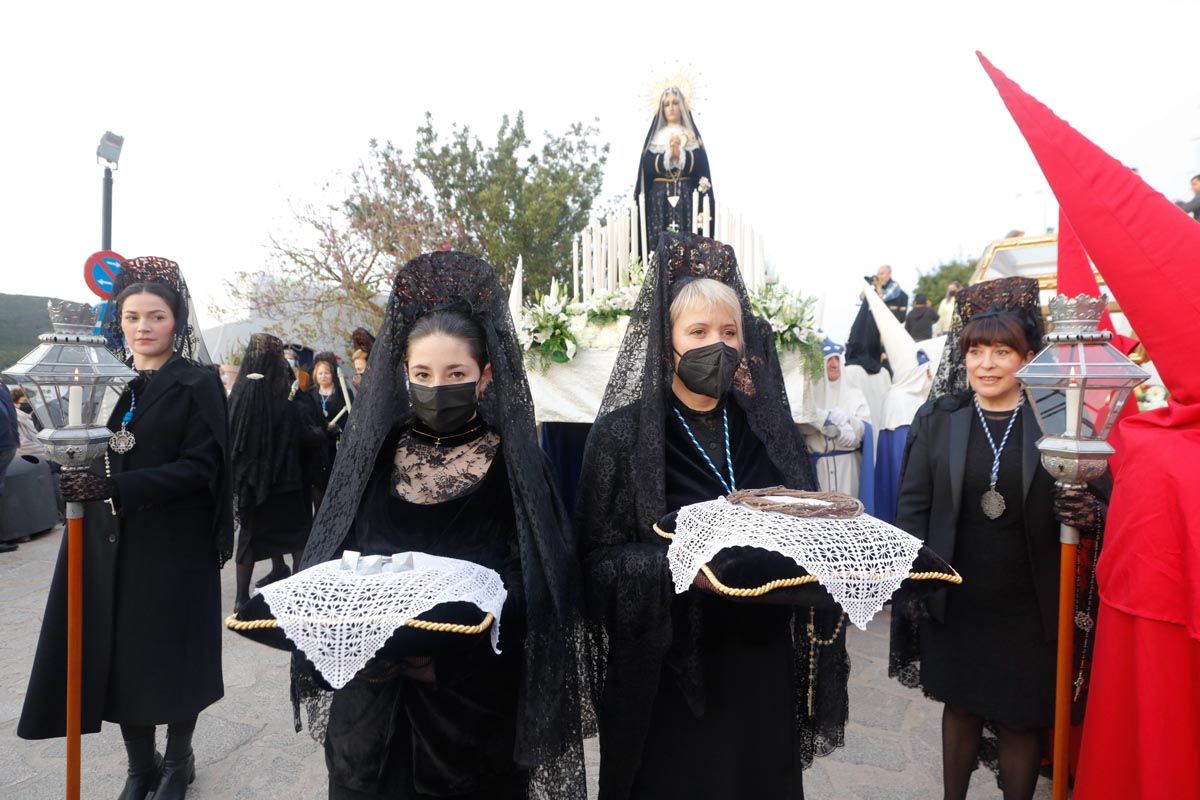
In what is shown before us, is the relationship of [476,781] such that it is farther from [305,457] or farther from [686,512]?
[305,457]

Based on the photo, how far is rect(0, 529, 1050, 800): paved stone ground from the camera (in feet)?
10.4

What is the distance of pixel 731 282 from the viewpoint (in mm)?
2283

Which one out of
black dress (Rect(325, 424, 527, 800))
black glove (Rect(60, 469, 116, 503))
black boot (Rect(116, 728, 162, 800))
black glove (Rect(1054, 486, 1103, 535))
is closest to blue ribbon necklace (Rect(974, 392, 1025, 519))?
black glove (Rect(1054, 486, 1103, 535))

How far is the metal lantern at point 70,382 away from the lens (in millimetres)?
2209

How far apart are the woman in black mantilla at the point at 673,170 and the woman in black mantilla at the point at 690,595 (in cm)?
369

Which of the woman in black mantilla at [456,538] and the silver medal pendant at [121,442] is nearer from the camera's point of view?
the woman in black mantilla at [456,538]

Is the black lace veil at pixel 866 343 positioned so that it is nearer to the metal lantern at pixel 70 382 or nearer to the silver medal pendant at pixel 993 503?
the silver medal pendant at pixel 993 503

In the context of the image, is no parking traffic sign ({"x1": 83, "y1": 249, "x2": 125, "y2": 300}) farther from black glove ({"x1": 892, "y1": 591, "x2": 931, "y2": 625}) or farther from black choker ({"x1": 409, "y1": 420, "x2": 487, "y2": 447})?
black glove ({"x1": 892, "y1": 591, "x2": 931, "y2": 625})

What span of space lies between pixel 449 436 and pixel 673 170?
4365 mm

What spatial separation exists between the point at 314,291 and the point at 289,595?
16.9 meters

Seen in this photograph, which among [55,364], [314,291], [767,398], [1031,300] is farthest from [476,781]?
[314,291]

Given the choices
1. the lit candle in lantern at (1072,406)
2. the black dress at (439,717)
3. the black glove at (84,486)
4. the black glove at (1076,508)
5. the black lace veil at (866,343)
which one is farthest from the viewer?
the black lace veil at (866,343)

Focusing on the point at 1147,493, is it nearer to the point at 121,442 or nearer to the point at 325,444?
the point at 121,442

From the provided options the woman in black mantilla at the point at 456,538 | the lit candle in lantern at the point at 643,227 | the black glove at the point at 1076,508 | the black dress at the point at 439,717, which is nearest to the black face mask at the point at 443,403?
the woman in black mantilla at the point at 456,538
